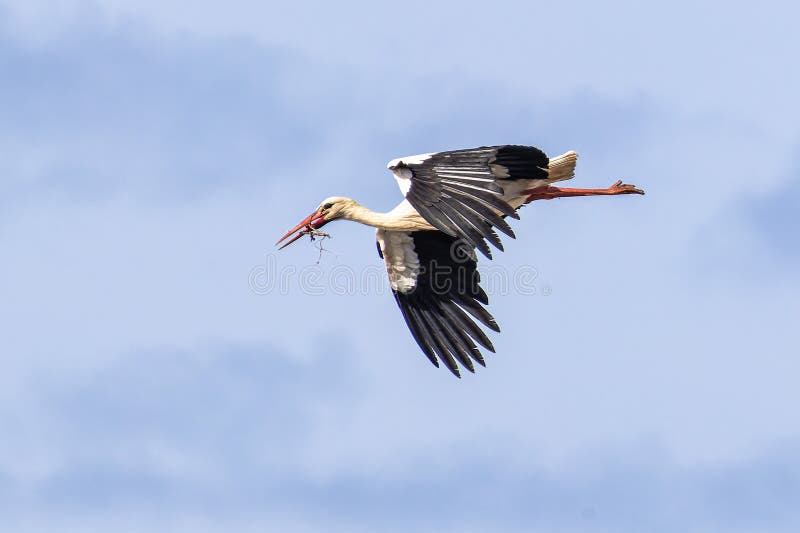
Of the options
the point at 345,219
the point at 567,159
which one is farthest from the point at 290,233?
the point at 567,159

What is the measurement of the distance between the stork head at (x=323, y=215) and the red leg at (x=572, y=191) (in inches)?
76.6

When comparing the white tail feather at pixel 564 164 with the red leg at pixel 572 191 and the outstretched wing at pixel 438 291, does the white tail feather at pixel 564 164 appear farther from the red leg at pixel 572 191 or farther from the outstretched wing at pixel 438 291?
the outstretched wing at pixel 438 291

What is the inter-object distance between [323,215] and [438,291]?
60.7 inches

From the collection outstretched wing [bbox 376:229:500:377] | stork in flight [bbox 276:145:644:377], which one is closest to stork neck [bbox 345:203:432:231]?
stork in flight [bbox 276:145:644:377]

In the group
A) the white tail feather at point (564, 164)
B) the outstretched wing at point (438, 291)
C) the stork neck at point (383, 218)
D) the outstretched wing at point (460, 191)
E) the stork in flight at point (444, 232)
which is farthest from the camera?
the outstretched wing at point (438, 291)

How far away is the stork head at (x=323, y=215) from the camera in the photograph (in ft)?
59.1

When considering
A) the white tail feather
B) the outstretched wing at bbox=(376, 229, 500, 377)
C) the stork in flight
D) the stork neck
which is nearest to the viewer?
the stork in flight

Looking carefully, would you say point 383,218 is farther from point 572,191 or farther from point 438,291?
point 572,191

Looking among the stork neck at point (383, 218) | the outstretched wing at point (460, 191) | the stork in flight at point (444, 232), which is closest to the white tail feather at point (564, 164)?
the stork in flight at point (444, 232)

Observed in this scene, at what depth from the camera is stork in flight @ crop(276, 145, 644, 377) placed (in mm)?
15820

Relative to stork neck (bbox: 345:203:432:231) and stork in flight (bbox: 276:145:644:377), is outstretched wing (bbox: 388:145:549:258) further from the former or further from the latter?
stork neck (bbox: 345:203:432:231)

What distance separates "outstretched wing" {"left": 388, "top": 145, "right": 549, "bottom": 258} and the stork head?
1.98 metres

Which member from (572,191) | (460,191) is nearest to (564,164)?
(572,191)

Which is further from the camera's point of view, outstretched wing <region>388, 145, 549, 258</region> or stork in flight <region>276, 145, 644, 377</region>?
stork in flight <region>276, 145, 644, 377</region>
